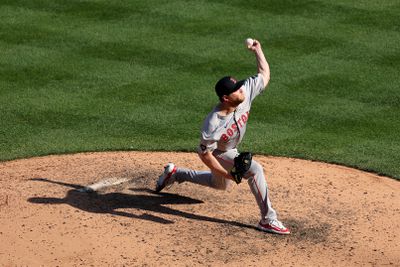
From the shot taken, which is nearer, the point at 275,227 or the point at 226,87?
the point at 226,87

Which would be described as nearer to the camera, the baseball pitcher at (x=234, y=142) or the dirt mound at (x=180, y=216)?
the dirt mound at (x=180, y=216)

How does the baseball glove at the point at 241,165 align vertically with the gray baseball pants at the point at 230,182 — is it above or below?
above

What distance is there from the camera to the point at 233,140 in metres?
9.74

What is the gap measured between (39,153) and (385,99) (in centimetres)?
530

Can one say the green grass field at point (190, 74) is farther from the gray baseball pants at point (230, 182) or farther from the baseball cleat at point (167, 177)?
the gray baseball pants at point (230, 182)

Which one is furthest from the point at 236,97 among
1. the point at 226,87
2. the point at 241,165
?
the point at 241,165

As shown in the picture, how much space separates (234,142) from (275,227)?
103cm

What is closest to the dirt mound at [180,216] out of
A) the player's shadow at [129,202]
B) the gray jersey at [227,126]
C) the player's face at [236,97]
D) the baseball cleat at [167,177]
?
the player's shadow at [129,202]

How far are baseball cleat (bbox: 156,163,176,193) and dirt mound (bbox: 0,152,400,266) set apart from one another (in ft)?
0.47

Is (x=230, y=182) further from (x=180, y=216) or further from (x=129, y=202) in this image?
(x=129, y=202)

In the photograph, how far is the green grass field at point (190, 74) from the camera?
12359mm

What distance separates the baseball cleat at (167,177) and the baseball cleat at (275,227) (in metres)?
1.38

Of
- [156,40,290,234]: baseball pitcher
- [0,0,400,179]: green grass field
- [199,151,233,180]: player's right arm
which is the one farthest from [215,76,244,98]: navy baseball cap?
[0,0,400,179]: green grass field

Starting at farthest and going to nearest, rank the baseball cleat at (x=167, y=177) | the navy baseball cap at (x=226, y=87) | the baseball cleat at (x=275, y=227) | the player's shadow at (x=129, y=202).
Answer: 1. the baseball cleat at (x=167, y=177)
2. the player's shadow at (x=129, y=202)
3. the baseball cleat at (x=275, y=227)
4. the navy baseball cap at (x=226, y=87)
